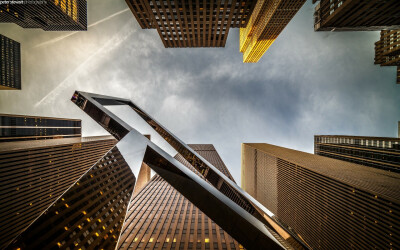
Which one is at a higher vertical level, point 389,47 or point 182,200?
point 389,47

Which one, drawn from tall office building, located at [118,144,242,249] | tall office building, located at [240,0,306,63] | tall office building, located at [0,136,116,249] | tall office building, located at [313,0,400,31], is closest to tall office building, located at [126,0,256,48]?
tall office building, located at [313,0,400,31]

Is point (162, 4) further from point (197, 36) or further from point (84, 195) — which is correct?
point (84, 195)

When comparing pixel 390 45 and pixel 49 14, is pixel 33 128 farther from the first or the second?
pixel 390 45

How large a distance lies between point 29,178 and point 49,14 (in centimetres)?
9483

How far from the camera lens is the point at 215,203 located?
3598 mm

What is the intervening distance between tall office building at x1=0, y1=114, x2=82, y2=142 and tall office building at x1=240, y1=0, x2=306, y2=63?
12707cm

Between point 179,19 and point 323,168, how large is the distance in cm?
7896

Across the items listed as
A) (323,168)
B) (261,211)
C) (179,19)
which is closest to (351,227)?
(323,168)

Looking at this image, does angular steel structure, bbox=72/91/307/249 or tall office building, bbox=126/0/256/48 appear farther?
tall office building, bbox=126/0/256/48

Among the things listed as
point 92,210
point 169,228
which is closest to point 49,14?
point 169,228

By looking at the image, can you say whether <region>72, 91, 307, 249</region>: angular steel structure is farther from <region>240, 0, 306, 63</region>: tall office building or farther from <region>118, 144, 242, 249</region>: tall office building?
<region>240, 0, 306, 63</region>: tall office building

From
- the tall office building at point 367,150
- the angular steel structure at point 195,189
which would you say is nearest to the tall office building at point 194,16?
the angular steel structure at point 195,189

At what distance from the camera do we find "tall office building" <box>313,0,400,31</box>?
111ft

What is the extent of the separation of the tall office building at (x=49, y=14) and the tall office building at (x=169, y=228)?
11085 centimetres
